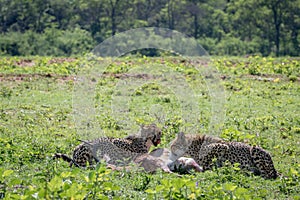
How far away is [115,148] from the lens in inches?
366

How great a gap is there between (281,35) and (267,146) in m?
33.8

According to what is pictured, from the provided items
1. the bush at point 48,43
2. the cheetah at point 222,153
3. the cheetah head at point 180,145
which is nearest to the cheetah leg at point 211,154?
the cheetah at point 222,153

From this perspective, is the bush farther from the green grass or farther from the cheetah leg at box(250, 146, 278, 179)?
the cheetah leg at box(250, 146, 278, 179)

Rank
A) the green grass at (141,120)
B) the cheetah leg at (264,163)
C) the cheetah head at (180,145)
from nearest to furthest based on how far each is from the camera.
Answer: the green grass at (141,120)
the cheetah leg at (264,163)
the cheetah head at (180,145)

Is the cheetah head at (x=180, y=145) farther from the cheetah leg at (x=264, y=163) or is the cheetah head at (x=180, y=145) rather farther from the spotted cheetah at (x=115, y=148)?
the cheetah leg at (x=264, y=163)

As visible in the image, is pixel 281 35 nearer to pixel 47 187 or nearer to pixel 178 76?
pixel 178 76

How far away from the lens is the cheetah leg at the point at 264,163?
344 inches

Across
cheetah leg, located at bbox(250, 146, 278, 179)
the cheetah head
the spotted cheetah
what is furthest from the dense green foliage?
cheetah leg, located at bbox(250, 146, 278, 179)

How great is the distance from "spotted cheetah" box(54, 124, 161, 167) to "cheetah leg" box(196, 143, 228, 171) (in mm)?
829

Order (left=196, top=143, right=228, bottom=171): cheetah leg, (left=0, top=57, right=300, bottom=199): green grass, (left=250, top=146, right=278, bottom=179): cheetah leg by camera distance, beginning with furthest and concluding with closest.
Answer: (left=196, top=143, right=228, bottom=171): cheetah leg → (left=250, top=146, right=278, bottom=179): cheetah leg → (left=0, top=57, right=300, bottom=199): green grass

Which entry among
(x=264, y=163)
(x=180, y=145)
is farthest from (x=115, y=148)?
(x=264, y=163)

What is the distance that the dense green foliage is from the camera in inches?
1574

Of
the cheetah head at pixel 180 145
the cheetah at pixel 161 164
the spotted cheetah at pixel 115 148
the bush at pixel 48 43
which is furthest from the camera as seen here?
the bush at pixel 48 43

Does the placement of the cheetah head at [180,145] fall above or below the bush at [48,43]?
above
